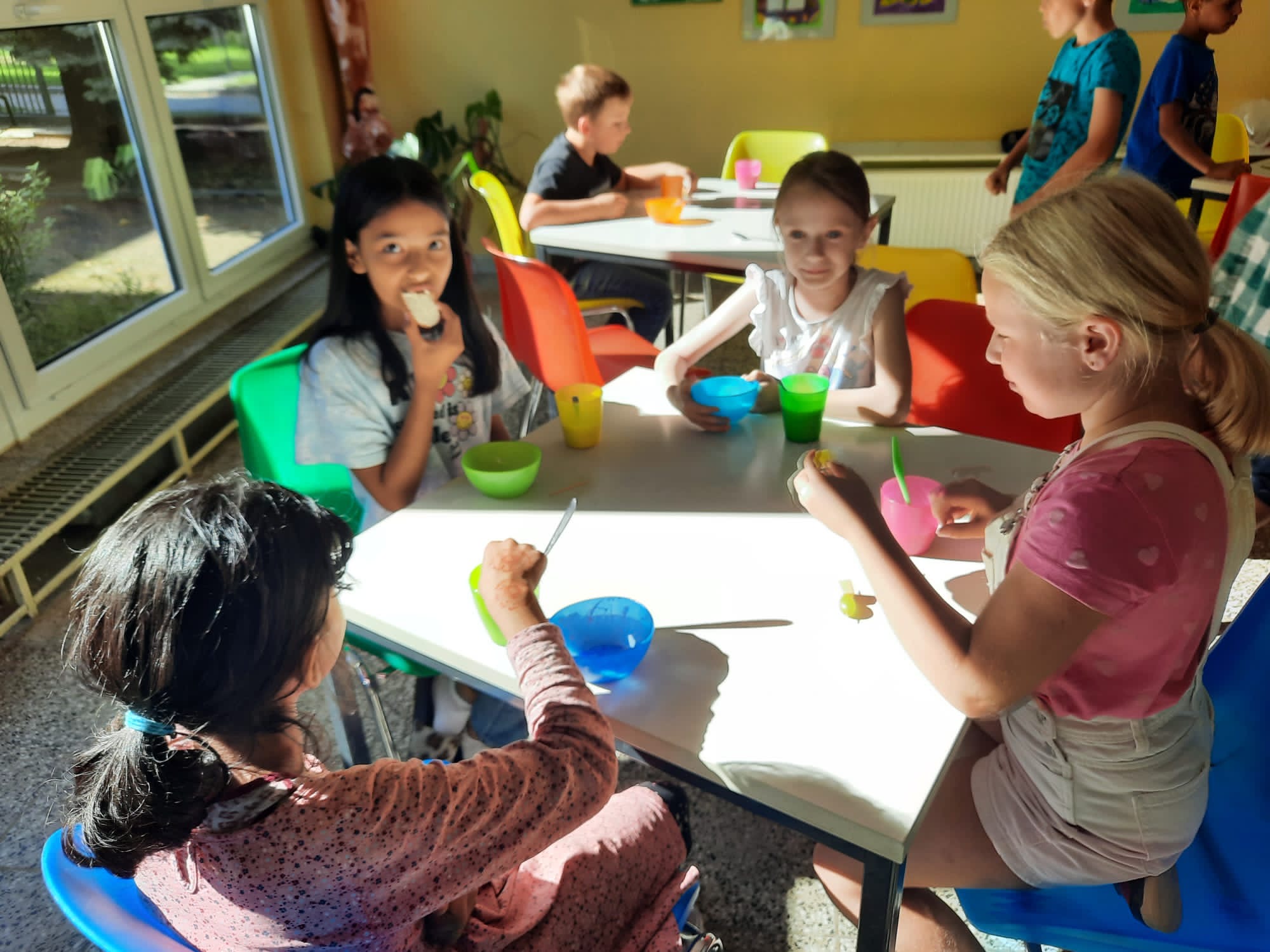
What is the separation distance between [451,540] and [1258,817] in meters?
1.04

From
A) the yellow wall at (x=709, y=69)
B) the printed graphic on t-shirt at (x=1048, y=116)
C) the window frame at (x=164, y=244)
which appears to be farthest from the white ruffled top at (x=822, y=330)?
the yellow wall at (x=709, y=69)

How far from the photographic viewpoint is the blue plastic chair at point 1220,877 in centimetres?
95

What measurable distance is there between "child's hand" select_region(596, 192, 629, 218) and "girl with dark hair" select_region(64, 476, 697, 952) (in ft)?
7.63

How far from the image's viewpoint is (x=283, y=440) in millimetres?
1521

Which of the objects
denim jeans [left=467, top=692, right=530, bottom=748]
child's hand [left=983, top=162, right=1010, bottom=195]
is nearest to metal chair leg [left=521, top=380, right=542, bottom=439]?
denim jeans [left=467, top=692, right=530, bottom=748]

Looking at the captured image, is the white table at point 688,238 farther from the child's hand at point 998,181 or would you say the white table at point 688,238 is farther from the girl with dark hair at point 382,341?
the girl with dark hair at point 382,341

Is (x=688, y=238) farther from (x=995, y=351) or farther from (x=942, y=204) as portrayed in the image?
(x=942, y=204)

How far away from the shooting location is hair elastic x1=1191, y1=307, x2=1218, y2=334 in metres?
0.87

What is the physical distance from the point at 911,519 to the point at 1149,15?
4.12 metres

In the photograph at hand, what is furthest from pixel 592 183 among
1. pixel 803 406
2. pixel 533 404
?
pixel 803 406

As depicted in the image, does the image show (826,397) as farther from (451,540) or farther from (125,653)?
(125,653)

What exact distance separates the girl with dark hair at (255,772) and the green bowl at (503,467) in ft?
1.53

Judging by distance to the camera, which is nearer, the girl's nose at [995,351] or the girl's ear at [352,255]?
the girl's nose at [995,351]

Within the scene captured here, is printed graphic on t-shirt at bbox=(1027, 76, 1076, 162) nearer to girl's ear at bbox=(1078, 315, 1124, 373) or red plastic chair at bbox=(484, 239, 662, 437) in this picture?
red plastic chair at bbox=(484, 239, 662, 437)
